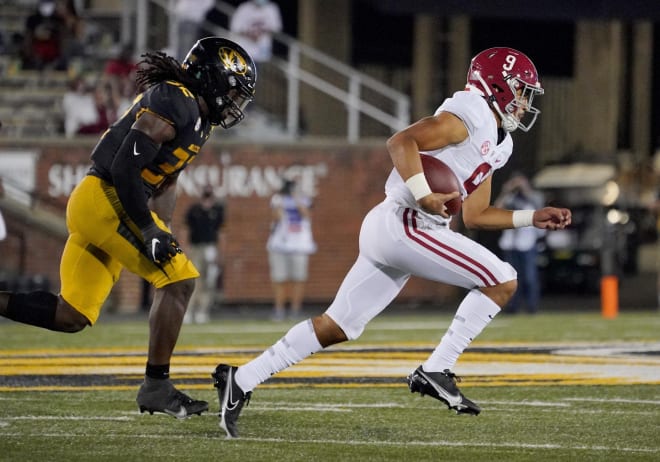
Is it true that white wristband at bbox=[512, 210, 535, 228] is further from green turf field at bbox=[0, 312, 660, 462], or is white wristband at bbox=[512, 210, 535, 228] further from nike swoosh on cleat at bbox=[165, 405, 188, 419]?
nike swoosh on cleat at bbox=[165, 405, 188, 419]

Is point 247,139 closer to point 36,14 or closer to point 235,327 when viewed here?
point 36,14

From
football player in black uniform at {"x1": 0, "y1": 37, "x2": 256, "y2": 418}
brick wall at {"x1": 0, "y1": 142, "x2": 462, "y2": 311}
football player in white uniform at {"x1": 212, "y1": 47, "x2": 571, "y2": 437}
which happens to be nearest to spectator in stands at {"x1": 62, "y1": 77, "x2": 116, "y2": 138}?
brick wall at {"x1": 0, "y1": 142, "x2": 462, "y2": 311}

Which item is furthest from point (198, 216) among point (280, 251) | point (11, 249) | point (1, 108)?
point (1, 108)

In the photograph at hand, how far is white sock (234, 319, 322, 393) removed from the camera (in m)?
7.16

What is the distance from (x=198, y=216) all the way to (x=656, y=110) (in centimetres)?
2038

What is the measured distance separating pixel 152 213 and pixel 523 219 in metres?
1.86

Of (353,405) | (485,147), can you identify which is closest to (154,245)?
(485,147)

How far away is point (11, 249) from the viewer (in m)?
19.4

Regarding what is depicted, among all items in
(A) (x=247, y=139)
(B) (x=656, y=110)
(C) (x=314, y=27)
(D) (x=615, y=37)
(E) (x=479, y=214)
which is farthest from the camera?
(B) (x=656, y=110)

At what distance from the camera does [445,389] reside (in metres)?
7.20

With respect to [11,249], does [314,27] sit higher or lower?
higher

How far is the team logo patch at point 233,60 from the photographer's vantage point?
7.46 meters

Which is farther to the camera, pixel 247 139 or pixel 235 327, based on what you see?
pixel 247 139

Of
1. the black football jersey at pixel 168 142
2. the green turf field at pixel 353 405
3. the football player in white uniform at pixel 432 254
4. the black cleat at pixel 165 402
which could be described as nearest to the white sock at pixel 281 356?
the football player in white uniform at pixel 432 254
